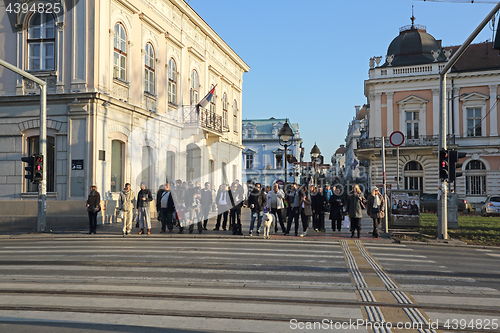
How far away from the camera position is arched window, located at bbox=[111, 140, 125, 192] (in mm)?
21312

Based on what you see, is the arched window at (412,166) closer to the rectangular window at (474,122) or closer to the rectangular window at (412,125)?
the rectangular window at (412,125)

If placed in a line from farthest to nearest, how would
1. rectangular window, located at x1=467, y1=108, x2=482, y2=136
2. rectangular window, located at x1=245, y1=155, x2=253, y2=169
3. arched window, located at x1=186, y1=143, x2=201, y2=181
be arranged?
rectangular window, located at x1=245, y1=155, x2=253, y2=169 → rectangular window, located at x1=467, y1=108, x2=482, y2=136 → arched window, located at x1=186, y1=143, x2=201, y2=181

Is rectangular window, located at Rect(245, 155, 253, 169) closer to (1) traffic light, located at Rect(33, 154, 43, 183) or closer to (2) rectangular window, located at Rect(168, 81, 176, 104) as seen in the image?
(2) rectangular window, located at Rect(168, 81, 176, 104)

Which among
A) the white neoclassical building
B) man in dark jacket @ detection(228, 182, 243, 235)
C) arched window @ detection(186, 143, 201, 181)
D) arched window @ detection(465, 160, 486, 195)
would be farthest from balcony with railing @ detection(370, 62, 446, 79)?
man in dark jacket @ detection(228, 182, 243, 235)

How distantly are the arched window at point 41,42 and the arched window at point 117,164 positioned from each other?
14.7 ft

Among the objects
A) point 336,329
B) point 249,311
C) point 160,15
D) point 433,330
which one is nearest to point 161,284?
point 249,311

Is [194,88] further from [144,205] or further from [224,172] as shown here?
[144,205]

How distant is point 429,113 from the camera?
46938 mm

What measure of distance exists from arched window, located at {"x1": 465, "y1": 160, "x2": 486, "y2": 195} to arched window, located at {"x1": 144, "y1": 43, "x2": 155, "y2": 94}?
33.2 metres

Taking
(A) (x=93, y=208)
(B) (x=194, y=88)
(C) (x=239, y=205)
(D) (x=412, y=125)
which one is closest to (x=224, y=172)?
(B) (x=194, y=88)

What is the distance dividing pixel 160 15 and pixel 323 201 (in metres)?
14.5

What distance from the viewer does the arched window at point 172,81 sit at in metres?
27.2

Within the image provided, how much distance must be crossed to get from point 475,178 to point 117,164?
36.4 meters

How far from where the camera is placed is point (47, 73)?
793 inches
